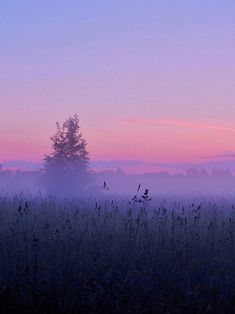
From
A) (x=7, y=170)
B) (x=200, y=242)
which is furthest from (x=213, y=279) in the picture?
(x=7, y=170)

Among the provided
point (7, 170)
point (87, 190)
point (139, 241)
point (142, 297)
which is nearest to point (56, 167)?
point (87, 190)

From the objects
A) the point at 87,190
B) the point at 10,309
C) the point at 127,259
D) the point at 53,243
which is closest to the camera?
the point at 10,309

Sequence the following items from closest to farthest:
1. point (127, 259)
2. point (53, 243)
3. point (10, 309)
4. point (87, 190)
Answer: point (10, 309), point (127, 259), point (53, 243), point (87, 190)

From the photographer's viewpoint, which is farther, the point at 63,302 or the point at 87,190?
the point at 87,190

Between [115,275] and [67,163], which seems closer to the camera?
[115,275]

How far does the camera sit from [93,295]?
19.8 feet

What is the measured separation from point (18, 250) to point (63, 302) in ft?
4.77

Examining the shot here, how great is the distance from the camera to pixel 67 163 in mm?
36344

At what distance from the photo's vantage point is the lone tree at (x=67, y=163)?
36.0 m

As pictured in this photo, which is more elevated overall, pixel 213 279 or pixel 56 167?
pixel 56 167

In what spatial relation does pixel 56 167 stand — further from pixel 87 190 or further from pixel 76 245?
pixel 76 245

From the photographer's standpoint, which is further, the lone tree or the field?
the lone tree

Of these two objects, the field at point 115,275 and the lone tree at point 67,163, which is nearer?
the field at point 115,275

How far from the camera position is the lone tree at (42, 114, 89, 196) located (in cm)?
3597
